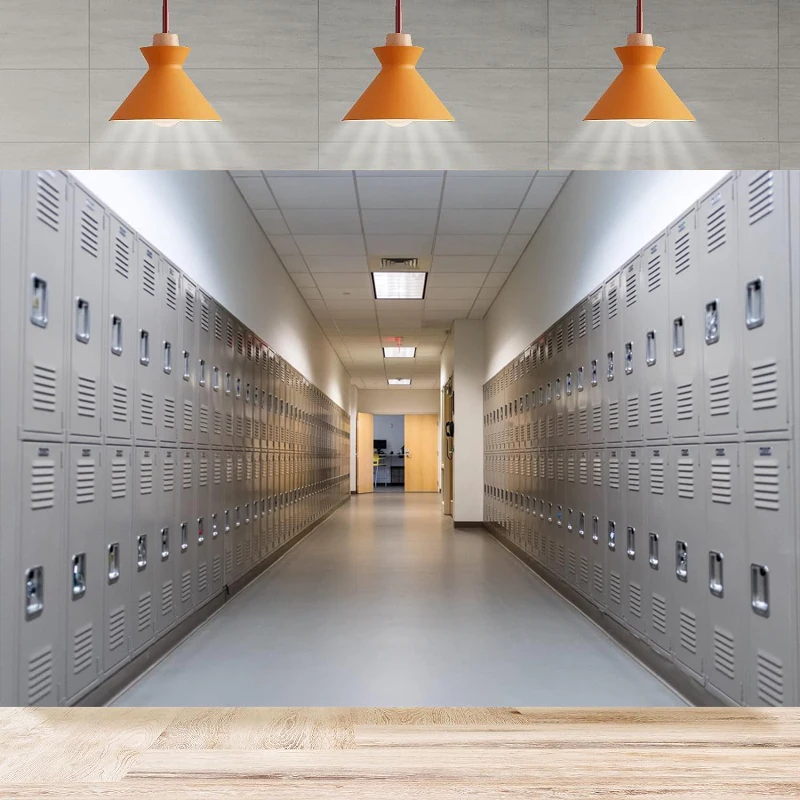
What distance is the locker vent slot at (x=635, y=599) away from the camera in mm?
4242

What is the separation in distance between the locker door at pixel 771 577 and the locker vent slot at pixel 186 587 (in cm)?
287

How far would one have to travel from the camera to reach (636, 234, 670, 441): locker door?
387cm

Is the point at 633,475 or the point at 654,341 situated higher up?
the point at 654,341

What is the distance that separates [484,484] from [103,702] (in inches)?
349

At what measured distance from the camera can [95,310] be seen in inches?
130

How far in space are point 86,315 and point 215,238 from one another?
2539mm

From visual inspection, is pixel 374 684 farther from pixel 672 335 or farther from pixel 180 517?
pixel 672 335

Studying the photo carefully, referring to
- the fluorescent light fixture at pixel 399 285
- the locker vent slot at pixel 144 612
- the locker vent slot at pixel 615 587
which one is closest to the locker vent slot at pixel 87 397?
the locker vent slot at pixel 144 612

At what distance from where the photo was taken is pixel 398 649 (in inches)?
176

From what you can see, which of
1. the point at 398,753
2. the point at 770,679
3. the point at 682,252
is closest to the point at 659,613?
the point at 770,679

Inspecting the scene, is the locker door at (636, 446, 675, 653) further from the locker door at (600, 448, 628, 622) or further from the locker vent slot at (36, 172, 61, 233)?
the locker vent slot at (36, 172, 61, 233)

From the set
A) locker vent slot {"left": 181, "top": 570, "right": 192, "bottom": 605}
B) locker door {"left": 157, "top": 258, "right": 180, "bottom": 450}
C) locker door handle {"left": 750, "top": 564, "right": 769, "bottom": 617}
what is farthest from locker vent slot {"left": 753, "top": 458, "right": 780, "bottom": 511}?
locker vent slot {"left": 181, "top": 570, "right": 192, "bottom": 605}

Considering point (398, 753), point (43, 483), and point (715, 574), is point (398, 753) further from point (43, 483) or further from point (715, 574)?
point (715, 574)

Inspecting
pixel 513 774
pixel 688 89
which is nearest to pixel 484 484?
pixel 688 89
